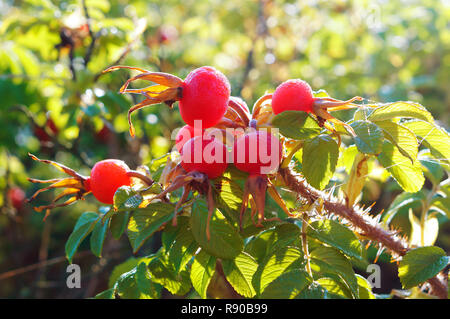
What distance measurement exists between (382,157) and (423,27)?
9.81ft


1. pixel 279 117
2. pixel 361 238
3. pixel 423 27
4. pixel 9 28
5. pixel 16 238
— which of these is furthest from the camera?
pixel 423 27

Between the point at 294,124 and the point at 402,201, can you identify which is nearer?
the point at 294,124

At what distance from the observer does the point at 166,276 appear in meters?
1.21

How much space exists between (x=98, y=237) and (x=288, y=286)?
566mm

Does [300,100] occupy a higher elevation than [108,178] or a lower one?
higher

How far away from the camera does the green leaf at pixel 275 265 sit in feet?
3.27

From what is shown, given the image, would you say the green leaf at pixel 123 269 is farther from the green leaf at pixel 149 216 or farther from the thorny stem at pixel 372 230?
the thorny stem at pixel 372 230

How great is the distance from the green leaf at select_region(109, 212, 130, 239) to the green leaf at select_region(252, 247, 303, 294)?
0.40 meters

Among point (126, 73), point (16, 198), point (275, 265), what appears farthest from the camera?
point (16, 198)

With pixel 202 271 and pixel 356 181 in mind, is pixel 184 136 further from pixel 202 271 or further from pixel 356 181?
pixel 356 181

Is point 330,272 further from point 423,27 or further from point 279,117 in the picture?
point 423,27

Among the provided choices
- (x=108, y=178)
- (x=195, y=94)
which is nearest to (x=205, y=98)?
(x=195, y=94)
